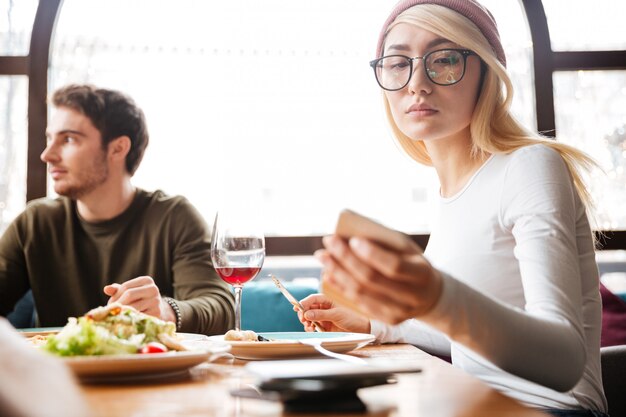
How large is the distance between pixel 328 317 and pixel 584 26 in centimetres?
294

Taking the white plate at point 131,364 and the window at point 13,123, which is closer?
the white plate at point 131,364

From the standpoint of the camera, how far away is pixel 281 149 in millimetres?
3594

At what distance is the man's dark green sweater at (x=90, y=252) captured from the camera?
2.40 meters

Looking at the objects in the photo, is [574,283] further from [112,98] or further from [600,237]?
[600,237]

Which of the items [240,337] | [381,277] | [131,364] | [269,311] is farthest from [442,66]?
[269,311]

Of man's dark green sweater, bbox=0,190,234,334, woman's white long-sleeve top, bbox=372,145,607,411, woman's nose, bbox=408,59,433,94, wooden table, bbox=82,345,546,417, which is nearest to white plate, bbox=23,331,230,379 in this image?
wooden table, bbox=82,345,546,417

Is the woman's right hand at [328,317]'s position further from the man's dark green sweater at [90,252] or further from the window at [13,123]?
the window at [13,123]

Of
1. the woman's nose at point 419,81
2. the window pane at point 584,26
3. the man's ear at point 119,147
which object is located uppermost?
the window pane at point 584,26

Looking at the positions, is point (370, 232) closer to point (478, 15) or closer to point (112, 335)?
point (112, 335)

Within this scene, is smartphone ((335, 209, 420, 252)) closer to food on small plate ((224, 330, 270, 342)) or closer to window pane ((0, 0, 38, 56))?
food on small plate ((224, 330, 270, 342))

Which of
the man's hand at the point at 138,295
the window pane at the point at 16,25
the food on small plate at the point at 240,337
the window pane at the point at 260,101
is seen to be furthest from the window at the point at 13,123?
the food on small plate at the point at 240,337

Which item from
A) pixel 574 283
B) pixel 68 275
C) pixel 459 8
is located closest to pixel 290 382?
pixel 574 283

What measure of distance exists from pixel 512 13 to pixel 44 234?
2.69m

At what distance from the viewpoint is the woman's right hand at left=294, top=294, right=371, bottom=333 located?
4.73 ft
